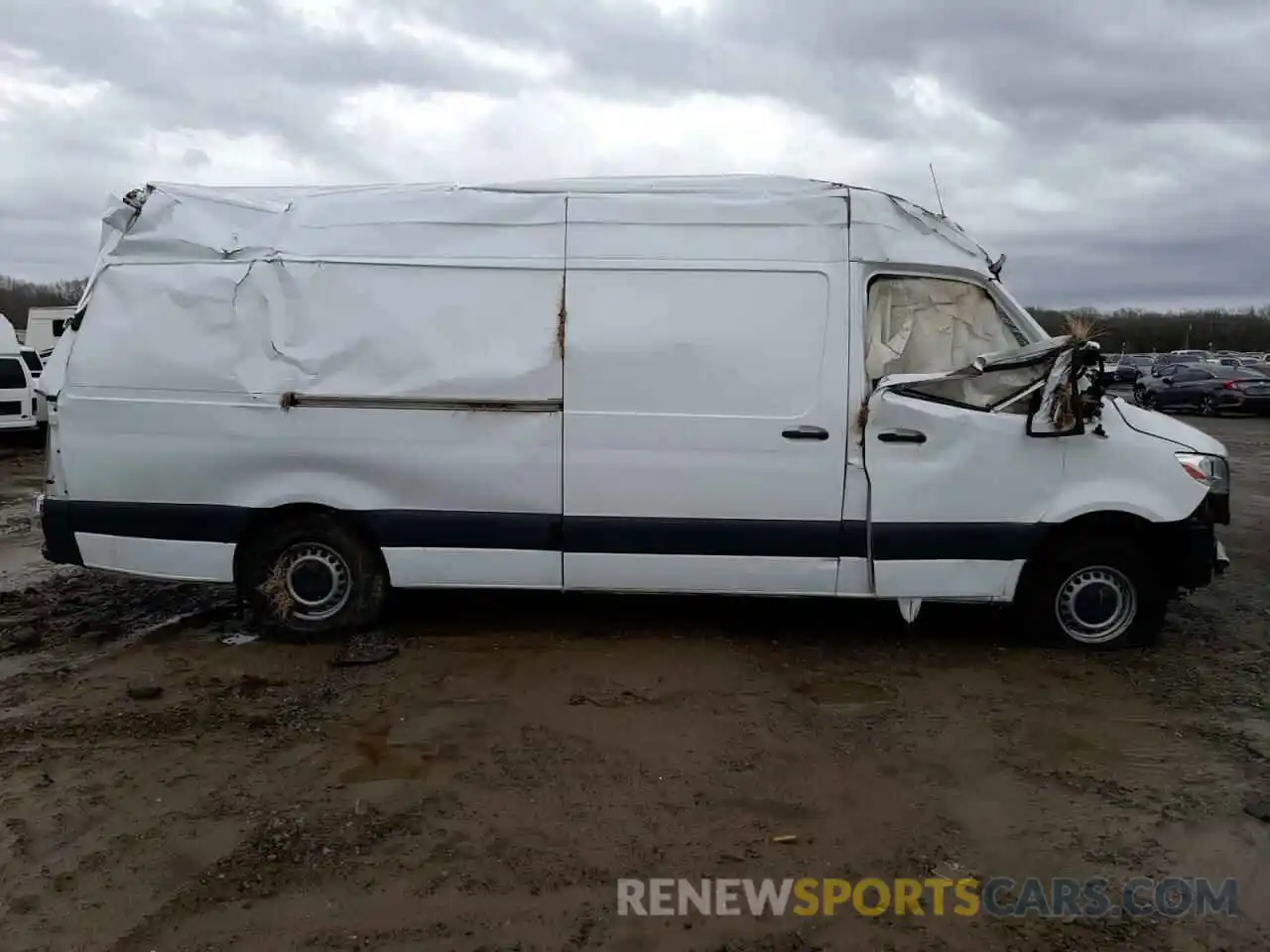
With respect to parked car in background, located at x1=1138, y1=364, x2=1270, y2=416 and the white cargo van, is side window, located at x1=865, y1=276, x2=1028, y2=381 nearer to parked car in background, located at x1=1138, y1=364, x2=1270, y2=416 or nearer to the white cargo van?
the white cargo van

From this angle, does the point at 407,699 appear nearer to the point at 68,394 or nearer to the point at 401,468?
the point at 401,468

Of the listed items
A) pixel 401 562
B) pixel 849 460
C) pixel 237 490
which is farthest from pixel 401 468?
pixel 849 460

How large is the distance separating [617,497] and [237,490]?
215 cm

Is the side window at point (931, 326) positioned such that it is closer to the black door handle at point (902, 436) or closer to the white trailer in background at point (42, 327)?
the black door handle at point (902, 436)

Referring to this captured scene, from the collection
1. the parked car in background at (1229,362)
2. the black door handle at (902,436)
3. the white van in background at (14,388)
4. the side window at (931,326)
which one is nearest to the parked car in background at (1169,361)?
the parked car in background at (1229,362)

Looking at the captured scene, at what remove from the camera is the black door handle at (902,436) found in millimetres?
5191

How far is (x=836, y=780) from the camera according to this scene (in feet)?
13.2

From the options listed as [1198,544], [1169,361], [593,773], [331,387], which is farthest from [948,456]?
[1169,361]

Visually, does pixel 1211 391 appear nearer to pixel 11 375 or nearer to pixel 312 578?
pixel 312 578

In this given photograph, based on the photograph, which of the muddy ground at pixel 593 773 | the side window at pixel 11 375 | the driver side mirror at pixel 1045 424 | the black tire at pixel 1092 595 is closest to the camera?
the muddy ground at pixel 593 773

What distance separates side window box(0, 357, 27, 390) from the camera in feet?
53.6

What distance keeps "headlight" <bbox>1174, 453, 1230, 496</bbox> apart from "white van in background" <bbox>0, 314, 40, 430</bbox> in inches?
699

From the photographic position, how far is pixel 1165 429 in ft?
17.8

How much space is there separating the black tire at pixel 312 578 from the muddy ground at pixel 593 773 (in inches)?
7.5
